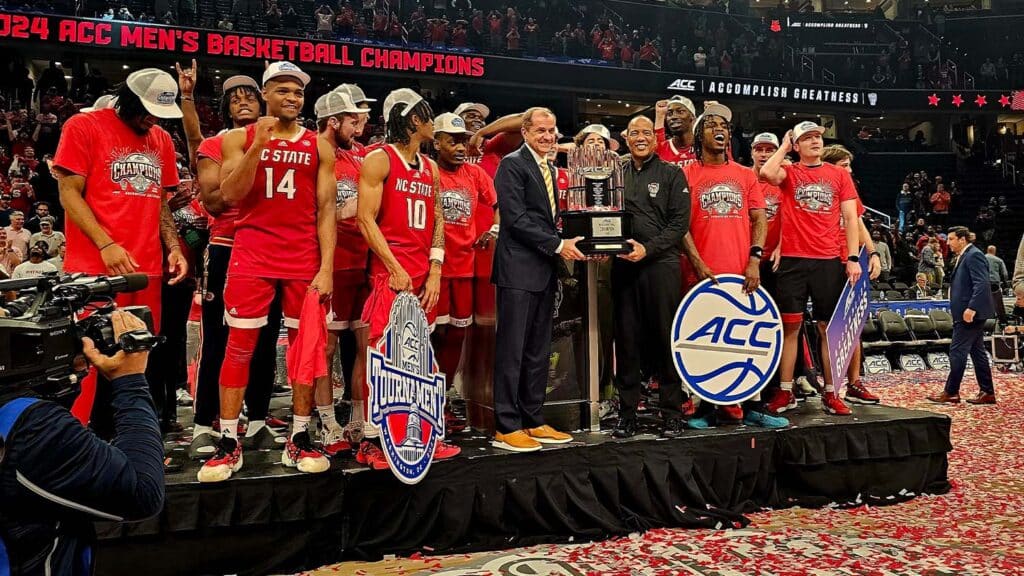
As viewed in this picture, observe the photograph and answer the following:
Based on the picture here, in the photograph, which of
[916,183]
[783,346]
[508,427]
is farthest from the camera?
[916,183]

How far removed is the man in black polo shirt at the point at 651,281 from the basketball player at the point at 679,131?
15.3 inches

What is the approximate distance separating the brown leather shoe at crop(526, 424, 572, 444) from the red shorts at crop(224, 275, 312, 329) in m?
1.30

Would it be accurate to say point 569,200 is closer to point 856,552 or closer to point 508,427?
point 508,427

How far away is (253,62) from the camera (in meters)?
15.4

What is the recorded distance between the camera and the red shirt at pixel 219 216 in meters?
3.68

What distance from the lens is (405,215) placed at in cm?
375

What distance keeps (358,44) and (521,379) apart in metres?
13.6

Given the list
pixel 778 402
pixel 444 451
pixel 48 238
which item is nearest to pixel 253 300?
pixel 444 451

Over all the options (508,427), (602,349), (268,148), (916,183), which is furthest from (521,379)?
(916,183)

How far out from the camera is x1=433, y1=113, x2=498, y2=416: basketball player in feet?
14.0

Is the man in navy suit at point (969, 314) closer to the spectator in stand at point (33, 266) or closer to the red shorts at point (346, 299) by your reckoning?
the red shorts at point (346, 299)

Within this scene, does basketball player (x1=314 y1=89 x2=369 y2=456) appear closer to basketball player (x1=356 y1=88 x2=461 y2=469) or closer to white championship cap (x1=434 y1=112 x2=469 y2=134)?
basketball player (x1=356 y1=88 x2=461 y2=469)

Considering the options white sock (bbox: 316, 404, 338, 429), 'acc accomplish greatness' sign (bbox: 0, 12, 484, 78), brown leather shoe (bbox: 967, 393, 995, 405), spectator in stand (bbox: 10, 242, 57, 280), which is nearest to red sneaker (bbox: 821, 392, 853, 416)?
white sock (bbox: 316, 404, 338, 429)

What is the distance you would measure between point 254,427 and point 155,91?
1.64 metres
